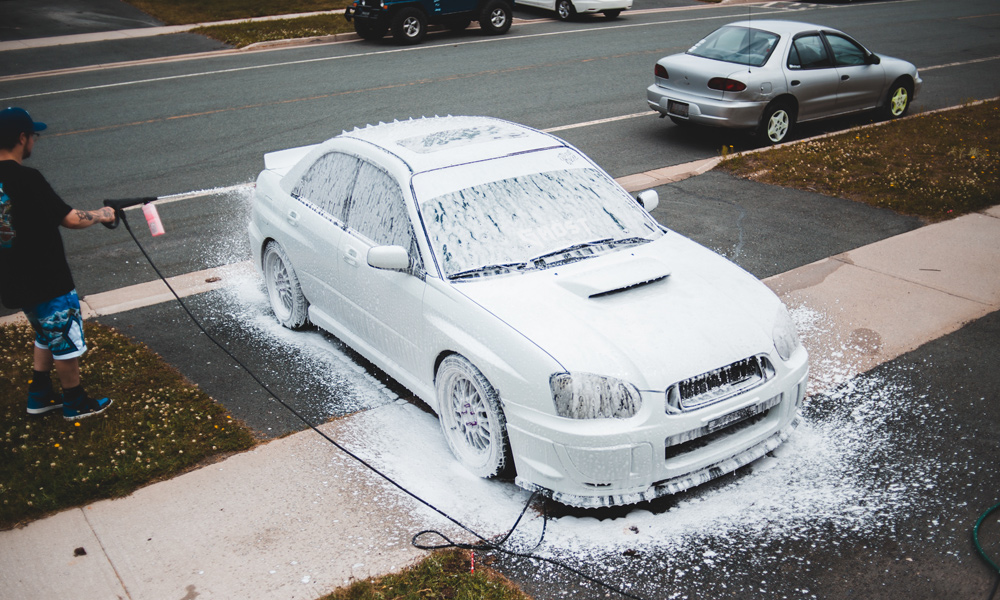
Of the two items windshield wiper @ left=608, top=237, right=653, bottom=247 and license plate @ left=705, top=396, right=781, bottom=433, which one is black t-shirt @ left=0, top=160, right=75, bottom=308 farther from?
license plate @ left=705, top=396, right=781, bottom=433

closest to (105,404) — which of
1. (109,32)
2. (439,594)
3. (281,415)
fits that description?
(281,415)

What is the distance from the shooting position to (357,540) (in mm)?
4086

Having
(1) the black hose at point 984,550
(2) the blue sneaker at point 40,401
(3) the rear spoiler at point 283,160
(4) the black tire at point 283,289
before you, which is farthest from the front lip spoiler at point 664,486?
(3) the rear spoiler at point 283,160

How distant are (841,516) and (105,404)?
4500 millimetres

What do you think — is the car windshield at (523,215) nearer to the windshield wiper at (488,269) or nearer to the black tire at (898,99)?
the windshield wiper at (488,269)

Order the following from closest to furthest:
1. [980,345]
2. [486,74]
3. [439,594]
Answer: [439,594] → [980,345] → [486,74]

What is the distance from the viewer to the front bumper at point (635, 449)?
3906 millimetres

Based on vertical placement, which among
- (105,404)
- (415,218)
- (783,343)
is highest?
(415,218)

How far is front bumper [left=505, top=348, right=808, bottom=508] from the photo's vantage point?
3906 mm

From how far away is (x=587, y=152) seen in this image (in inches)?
421

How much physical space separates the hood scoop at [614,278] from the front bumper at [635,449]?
73 cm

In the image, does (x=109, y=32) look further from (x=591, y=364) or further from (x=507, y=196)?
(x=591, y=364)

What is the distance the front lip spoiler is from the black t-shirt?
120 inches

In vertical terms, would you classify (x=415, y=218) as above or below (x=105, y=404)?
above
